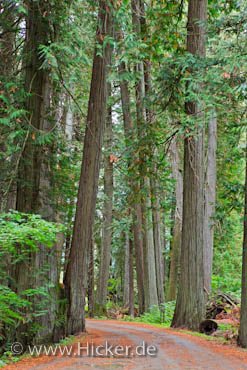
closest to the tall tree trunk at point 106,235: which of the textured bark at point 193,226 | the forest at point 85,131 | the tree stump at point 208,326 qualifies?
the forest at point 85,131

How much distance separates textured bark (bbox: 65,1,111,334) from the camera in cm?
1039

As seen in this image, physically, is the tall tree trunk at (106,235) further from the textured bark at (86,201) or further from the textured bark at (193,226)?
the textured bark at (86,201)

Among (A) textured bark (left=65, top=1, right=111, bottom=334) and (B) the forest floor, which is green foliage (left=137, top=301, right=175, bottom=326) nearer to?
(A) textured bark (left=65, top=1, right=111, bottom=334)

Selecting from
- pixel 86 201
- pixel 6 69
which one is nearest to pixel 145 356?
pixel 86 201

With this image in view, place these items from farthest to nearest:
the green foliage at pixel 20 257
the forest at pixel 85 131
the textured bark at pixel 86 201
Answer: the textured bark at pixel 86 201, the forest at pixel 85 131, the green foliage at pixel 20 257

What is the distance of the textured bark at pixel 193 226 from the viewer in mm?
11602

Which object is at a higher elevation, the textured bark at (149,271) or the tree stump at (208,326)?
the textured bark at (149,271)

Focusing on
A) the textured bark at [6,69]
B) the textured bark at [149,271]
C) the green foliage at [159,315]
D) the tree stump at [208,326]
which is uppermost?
the textured bark at [6,69]

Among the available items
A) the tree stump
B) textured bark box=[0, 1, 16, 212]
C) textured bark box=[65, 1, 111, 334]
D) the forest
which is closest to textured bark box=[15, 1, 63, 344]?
the forest

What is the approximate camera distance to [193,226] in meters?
11.8

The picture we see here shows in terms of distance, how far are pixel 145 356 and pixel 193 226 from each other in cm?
532

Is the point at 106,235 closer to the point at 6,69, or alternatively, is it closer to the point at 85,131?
the point at 85,131

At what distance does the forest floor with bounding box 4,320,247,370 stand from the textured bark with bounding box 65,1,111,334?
3.76 ft

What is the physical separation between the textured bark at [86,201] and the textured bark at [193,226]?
245 cm
